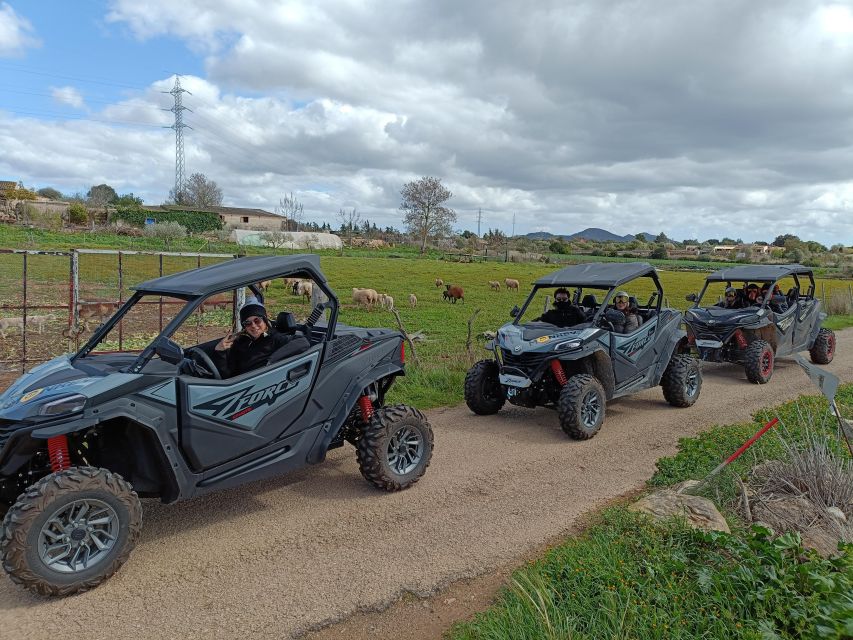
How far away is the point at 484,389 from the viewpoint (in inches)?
337

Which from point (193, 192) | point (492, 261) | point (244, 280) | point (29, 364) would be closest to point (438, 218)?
point (492, 261)

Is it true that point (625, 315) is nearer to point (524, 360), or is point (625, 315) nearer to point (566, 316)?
point (566, 316)

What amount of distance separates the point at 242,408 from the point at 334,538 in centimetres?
123

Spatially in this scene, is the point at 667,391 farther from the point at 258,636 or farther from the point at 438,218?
the point at 438,218

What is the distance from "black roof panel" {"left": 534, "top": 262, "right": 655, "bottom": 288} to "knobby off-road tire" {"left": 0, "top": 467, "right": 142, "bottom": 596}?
6030 millimetres

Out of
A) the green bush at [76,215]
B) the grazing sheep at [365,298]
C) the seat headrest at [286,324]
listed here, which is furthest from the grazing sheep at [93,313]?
the green bush at [76,215]

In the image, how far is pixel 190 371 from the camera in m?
4.94

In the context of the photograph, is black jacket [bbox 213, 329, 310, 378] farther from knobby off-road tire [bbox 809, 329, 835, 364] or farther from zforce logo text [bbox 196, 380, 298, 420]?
knobby off-road tire [bbox 809, 329, 835, 364]

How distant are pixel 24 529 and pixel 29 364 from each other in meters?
7.67

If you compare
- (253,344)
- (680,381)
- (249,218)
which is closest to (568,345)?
(680,381)

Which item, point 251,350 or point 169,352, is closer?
point 169,352

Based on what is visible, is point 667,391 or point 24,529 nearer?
point 24,529

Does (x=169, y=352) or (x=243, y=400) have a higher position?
(x=169, y=352)

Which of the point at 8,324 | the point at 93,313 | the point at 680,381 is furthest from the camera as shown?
the point at 93,313
